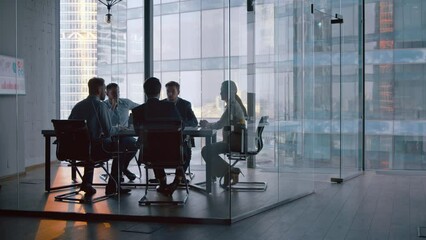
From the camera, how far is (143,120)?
5422mm

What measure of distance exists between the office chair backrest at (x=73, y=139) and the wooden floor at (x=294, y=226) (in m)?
1.05

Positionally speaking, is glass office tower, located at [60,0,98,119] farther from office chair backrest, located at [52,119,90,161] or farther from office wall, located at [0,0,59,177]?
office chair backrest, located at [52,119,90,161]

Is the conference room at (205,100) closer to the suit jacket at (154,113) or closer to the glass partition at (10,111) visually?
the glass partition at (10,111)

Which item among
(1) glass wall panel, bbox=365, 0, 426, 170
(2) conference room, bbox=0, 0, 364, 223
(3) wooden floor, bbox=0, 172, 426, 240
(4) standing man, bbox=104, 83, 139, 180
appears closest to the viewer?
(3) wooden floor, bbox=0, 172, 426, 240

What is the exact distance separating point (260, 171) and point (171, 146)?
3.18 ft

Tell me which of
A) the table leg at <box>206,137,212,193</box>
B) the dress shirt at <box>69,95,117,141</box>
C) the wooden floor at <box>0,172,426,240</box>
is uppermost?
the dress shirt at <box>69,95,117,141</box>

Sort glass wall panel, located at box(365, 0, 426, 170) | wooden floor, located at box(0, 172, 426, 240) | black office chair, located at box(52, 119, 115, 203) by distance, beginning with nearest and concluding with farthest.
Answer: wooden floor, located at box(0, 172, 426, 240) < black office chair, located at box(52, 119, 115, 203) < glass wall panel, located at box(365, 0, 426, 170)

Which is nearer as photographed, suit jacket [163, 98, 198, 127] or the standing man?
suit jacket [163, 98, 198, 127]

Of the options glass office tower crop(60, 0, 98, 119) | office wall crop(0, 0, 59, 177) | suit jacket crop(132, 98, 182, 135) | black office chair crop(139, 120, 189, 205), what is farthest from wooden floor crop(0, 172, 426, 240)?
glass office tower crop(60, 0, 98, 119)

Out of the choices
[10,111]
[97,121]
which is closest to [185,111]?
[97,121]

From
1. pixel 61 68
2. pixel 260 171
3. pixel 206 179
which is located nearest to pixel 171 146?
pixel 206 179

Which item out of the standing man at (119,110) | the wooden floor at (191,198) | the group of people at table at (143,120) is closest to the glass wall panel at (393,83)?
the wooden floor at (191,198)

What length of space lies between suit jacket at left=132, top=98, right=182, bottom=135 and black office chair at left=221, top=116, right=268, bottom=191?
74 centimetres

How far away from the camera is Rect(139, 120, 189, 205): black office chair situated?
17.5ft
